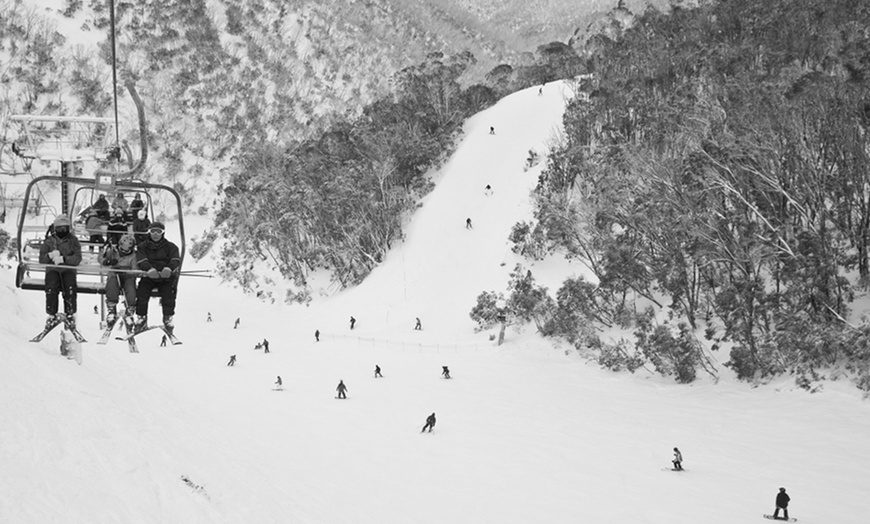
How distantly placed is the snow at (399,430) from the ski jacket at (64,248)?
1649mm

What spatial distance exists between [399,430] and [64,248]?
15866 millimetres

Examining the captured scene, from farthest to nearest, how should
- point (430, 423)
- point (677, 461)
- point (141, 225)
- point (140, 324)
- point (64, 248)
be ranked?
point (430, 423) → point (677, 461) → point (141, 225) → point (140, 324) → point (64, 248)

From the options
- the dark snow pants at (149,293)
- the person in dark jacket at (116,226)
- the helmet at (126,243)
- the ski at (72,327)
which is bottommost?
the ski at (72,327)

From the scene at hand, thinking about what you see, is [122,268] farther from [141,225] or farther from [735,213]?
[735,213]

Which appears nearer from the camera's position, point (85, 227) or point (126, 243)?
point (126, 243)

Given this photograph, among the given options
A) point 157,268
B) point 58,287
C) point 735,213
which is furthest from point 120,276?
point 735,213

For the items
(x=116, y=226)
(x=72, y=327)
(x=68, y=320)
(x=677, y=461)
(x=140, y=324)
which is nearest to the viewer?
(x=140, y=324)

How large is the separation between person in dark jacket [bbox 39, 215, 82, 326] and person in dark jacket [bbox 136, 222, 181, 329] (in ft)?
3.10

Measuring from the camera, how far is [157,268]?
10.5 meters

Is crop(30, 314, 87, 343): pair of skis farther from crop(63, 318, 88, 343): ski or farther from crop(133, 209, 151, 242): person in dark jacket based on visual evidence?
crop(133, 209, 151, 242): person in dark jacket

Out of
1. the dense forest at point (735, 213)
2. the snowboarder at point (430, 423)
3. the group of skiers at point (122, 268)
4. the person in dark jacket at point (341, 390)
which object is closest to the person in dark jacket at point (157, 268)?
the group of skiers at point (122, 268)

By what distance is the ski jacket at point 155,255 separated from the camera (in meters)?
10.4

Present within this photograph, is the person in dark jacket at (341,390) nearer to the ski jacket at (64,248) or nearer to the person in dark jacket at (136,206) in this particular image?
the person in dark jacket at (136,206)

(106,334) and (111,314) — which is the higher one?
(111,314)
